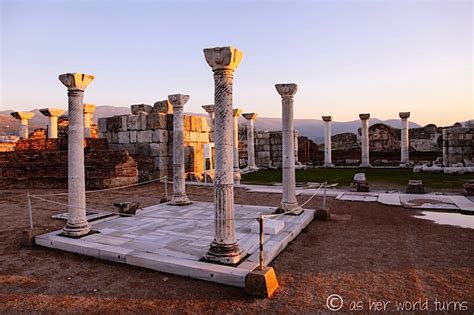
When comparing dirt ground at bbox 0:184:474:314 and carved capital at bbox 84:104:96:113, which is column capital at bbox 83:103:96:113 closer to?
carved capital at bbox 84:104:96:113

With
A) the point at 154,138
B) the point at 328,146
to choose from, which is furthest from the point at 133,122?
the point at 328,146

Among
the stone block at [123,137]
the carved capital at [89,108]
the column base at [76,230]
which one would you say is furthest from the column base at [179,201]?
the carved capital at [89,108]

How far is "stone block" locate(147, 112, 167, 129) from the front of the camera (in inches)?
727

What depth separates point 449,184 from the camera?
15391 millimetres

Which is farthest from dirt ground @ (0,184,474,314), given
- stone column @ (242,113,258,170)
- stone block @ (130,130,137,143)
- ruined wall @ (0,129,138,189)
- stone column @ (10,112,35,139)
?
stone column @ (10,112,35,139)

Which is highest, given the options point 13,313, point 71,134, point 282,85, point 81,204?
point 282,85

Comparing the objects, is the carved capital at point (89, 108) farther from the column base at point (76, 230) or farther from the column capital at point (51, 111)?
the column base at point (76, 230)

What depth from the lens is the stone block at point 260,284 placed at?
4.58m

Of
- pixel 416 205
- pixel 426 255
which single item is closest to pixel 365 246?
pixel 426 255

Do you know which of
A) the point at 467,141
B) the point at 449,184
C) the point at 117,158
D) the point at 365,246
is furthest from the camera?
the point at 467,141

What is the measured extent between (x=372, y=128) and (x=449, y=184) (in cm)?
2151

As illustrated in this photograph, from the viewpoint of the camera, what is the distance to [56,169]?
17.0 m

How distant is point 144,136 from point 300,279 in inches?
606

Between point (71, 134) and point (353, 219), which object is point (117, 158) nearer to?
point (71, 134)
